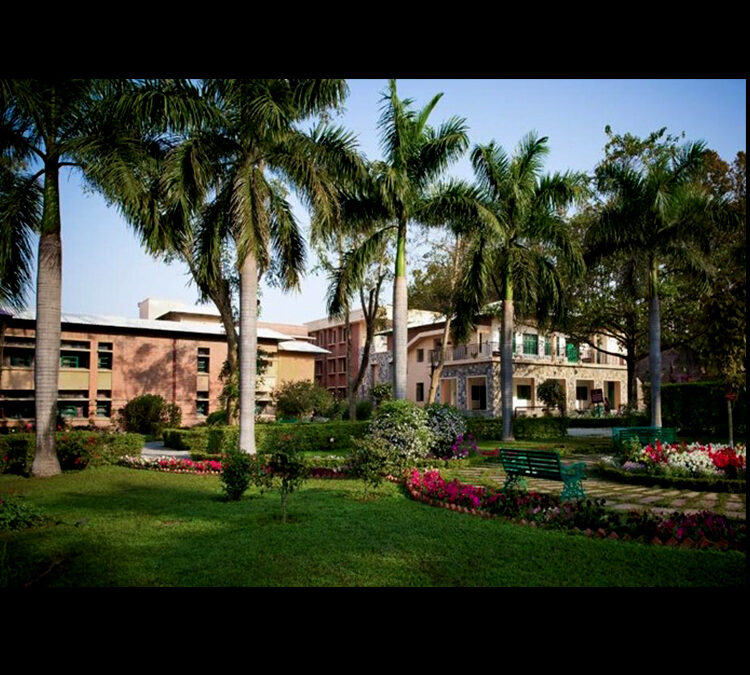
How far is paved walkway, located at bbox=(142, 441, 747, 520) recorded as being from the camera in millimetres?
8391

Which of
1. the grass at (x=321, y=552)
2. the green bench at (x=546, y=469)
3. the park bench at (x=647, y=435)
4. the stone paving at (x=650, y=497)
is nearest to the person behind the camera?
the grass at (x=321, y=552)

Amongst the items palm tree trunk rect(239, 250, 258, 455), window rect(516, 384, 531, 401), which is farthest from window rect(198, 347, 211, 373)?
window rect(516, 384, 531, 401)

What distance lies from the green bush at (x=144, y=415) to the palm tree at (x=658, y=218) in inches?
773

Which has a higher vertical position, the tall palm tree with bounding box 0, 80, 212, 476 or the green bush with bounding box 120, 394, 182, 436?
the tall palm tree with bounding box 0, 80, 212, 476

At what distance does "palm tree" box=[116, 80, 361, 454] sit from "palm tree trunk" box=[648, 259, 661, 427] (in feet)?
33.3

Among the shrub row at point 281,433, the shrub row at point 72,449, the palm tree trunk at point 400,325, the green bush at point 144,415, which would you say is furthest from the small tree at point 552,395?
the shrub row at point 72,449

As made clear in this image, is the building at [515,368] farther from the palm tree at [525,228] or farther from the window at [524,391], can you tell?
the palm tree at [525,228]

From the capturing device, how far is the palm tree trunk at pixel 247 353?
13477mm

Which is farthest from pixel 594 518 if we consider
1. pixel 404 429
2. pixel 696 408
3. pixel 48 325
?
pixel 696 408

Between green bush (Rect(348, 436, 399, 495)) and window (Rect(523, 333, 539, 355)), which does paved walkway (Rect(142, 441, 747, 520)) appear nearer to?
green bush (Rect(348, 436, 399, 495))

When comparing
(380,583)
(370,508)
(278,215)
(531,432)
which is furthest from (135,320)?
(380,583)
